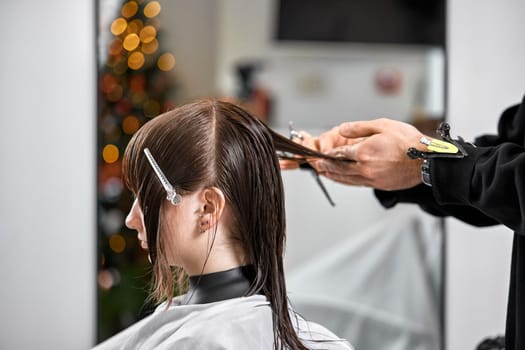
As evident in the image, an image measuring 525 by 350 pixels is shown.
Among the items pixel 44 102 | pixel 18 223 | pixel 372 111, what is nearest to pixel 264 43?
pixel 372 111

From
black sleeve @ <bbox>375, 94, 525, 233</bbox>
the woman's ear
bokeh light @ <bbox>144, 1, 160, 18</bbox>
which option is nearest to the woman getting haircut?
the woman's ear

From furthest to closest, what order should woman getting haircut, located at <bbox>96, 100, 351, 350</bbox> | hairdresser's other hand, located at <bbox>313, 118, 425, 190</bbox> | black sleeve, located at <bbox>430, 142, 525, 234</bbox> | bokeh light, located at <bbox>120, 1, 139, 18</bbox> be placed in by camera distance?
bokeh light, located at <bbox>120, 1, 139, 18</bbox>, hairdresser's other hand, located at <bbox>313, 118, 425, 190</bbox>, woman getting haircut, located at <bbox>96, 100, 351, 350</bbox>, black sleeve, located at <bbox>430, 142, 525, 234</bbox>

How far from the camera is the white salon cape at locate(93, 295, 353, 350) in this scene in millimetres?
1062

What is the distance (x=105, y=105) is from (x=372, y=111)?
1119mm

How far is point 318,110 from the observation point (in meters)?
2.63

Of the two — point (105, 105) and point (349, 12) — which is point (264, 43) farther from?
point (105, 105)

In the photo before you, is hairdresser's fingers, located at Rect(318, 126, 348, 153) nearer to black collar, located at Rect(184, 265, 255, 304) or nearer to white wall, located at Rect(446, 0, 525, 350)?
black collar, located at Rect(184, 265, 255, 304)

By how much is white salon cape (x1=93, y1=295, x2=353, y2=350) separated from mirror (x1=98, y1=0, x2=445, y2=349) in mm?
1388

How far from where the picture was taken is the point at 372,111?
261 centimetres

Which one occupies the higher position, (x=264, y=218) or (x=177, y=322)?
(x=264, y=218)

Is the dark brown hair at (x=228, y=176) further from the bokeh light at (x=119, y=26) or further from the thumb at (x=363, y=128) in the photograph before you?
the bokeh light at (x=119, y=26)

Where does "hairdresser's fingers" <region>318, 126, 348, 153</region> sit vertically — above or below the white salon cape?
above

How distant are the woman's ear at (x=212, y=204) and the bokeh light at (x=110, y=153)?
4.88 ft

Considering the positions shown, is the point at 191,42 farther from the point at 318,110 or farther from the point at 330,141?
the point at 330,141
